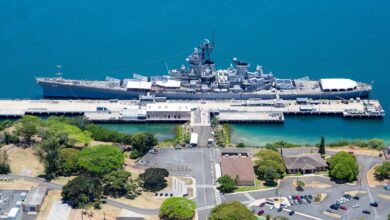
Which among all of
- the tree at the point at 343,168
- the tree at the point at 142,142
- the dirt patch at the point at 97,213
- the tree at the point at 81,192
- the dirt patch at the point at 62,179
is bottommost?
the dirt patch at the point at 97,213

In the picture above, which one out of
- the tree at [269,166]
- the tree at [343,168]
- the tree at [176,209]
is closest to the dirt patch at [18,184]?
the tree at [176,209]

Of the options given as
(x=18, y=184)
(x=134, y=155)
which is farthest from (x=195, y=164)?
(x=18, y=184)

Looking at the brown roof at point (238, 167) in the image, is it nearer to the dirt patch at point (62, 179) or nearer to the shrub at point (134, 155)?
the shrub at point (134, 155)

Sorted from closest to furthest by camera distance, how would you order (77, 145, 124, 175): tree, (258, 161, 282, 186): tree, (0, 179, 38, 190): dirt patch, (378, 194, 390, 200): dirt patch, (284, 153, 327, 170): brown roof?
(378, 194, 390, 200): dirt patch < (0, 179, 38, 190): dirt patch < (258, 161, 282, 186): tree < (77, 145, 124, 175): tree < (284, 153, 327, 170): brown roof

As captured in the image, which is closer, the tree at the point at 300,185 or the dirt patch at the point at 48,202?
the dirt patch at the point at 48,202

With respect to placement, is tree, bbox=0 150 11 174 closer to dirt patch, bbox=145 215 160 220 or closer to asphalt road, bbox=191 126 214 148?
dirt patch, bbox=145 215 160 220

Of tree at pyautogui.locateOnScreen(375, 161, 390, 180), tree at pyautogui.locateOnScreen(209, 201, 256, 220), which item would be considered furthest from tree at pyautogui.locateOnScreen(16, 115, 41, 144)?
tree at pyautogui.locateOnScreen(375, 161, 390, 180)

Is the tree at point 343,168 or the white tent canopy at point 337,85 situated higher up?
the white tent canopy at point 337,85
